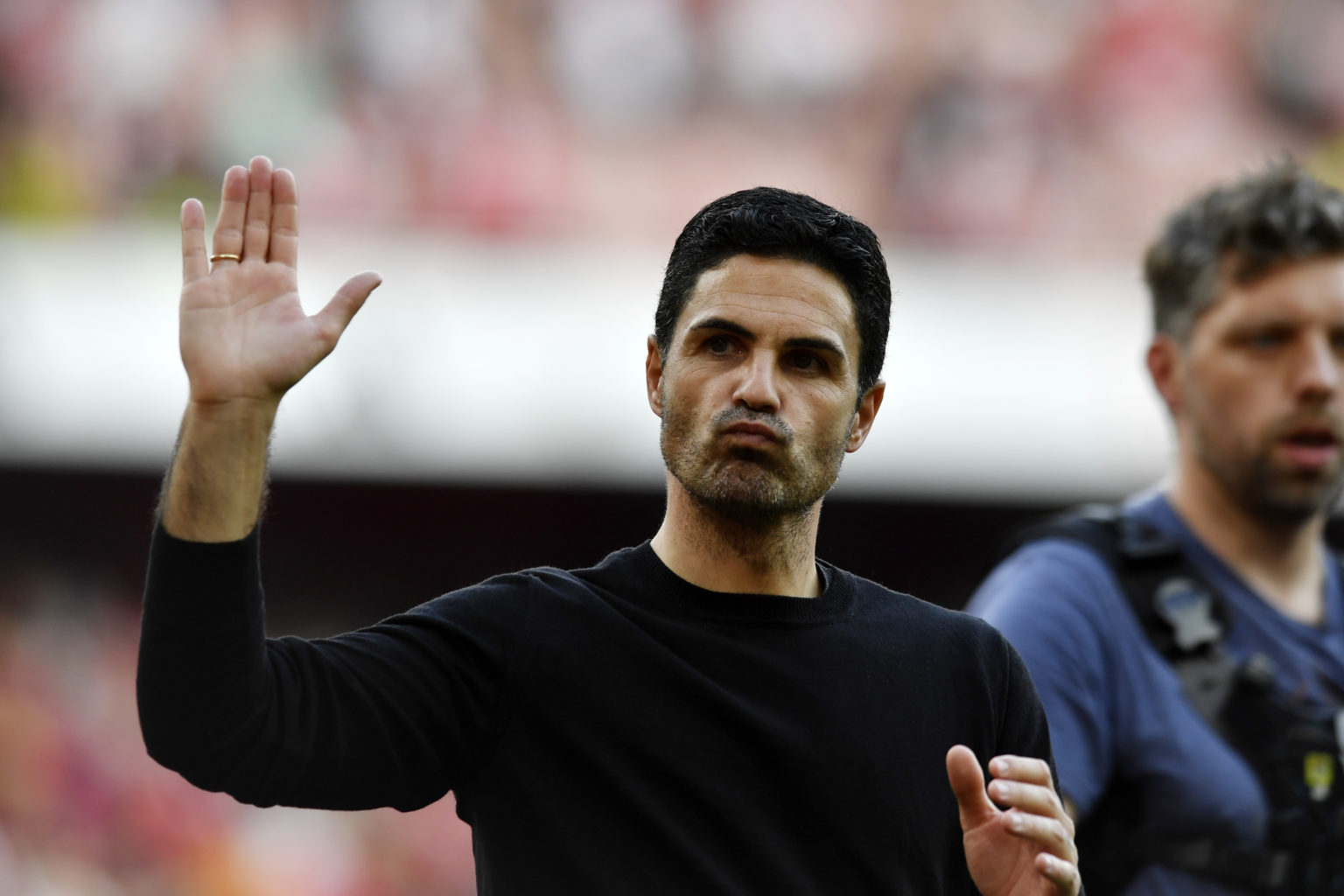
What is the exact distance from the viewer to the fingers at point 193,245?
1.72 m

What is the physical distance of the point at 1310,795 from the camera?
2.54 metres

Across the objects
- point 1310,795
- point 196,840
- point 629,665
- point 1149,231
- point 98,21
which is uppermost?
point 98,21

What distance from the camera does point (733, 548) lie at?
1.88 m

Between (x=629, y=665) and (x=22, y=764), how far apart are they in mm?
7268

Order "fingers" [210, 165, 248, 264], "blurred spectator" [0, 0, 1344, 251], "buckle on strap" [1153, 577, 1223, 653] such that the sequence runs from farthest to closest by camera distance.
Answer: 1. "blurred spectator" [0, 0, 1344, 251]
2. "buckle on strap" [1153, 577, 1223, 653]
3. "fingers" [210, 165, 248, 264]

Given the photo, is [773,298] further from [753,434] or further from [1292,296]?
[1292,296]

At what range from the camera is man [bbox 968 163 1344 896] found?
249 cm

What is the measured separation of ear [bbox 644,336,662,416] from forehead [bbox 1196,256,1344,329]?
54.4 inches

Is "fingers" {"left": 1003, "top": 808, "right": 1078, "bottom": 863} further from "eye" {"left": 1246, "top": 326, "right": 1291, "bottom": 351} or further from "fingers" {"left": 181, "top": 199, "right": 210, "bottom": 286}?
"eye" {"left": 1246, "top": 326, "right": 1291, "bottom": 351}

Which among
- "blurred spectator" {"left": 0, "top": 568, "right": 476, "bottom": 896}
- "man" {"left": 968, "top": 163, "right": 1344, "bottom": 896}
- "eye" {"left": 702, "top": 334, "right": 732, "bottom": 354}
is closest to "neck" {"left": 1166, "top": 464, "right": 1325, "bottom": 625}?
"man" {"left": 968, "top": 163, "right": 1344, "bottom": 896}

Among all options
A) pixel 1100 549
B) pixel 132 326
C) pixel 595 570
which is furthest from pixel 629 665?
pixel 132 326

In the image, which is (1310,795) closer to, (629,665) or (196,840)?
(629,665)

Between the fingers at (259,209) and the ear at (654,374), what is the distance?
499 mm

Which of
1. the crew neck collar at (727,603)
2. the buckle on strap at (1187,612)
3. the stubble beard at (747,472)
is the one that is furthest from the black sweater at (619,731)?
the buckle on strap at (1187,612)
